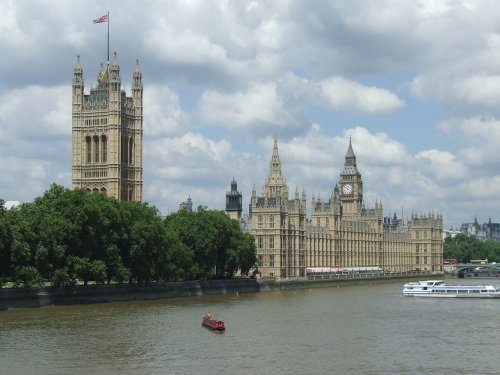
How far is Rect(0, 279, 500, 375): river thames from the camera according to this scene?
51844mm

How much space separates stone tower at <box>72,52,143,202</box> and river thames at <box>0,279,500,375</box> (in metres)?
59.3

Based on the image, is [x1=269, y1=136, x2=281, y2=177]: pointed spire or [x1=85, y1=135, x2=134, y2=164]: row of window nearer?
[x1=85, y1=135, x2=134, y2=164]: row of window

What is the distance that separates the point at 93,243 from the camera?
89000 millimetres

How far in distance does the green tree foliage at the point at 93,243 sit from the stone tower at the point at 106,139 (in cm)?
3736

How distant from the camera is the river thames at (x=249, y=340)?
51844 millimetres

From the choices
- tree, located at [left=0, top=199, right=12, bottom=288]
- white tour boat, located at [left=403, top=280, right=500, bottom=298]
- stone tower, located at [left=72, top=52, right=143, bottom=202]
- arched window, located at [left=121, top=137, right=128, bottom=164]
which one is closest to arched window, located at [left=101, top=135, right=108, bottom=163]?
stone tower, located at [left=72, top=52, right=143, bottom=202]

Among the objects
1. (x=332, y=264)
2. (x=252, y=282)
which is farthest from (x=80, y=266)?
(x=332, y=264)

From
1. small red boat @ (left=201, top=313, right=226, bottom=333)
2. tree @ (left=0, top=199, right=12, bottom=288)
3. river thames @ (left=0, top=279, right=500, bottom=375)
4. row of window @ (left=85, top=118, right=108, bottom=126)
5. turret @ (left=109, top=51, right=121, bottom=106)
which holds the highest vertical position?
turret @ (left=109, top=51, right=121, bottom=106)

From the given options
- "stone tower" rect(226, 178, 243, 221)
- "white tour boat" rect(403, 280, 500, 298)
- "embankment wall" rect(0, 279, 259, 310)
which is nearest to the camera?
"embankment wall" rect(0, 279, 259, 310)

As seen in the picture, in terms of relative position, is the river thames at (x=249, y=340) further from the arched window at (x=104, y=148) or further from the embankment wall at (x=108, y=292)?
the arched window at (x=104, y=148)

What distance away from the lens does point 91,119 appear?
500ft

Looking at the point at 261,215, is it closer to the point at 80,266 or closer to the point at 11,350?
the point at 80,266

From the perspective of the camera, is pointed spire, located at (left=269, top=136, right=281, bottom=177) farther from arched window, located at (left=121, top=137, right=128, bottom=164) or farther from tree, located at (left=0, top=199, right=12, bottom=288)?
tree, located at (left=0, top=199, right=12, bottom=288)

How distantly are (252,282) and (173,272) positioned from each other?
23.4 m
